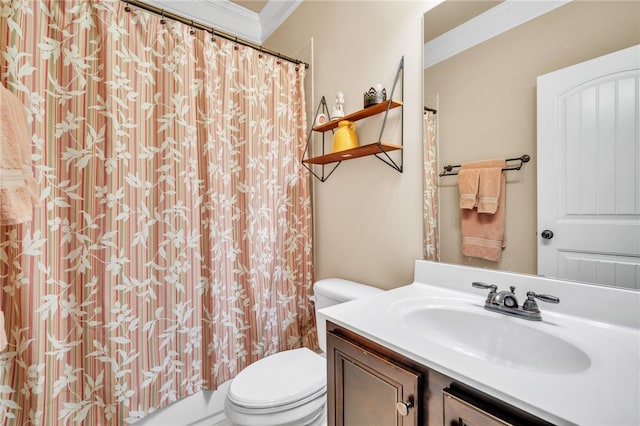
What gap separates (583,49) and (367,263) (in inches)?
43.9

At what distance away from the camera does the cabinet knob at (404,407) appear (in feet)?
2.17

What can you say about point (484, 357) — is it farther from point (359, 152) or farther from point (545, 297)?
point (359, 152)

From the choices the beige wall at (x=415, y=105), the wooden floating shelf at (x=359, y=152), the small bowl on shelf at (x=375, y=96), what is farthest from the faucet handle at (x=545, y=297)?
the small bowl on shelf at (x=375, y=96)

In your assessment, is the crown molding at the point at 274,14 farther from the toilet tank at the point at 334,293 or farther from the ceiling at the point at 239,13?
the toilet tank at the point at 334,293

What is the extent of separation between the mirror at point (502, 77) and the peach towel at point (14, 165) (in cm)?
150

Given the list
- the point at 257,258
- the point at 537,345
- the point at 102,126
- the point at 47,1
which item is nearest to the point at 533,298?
the point at 537,345

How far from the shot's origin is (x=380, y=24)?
139 cm

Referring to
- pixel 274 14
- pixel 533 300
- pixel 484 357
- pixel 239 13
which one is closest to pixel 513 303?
pixel 533 300

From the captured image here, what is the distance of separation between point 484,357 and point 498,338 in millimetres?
70

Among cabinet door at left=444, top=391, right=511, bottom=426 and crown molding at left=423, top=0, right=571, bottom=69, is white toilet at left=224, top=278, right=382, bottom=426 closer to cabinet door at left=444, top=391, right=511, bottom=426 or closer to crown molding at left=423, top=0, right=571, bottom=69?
cabinet door at left=444, top=391, right=511, bottom=426

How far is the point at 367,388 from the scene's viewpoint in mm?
769

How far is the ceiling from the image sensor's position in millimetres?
1978

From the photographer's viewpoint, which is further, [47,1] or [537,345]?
[47,1]

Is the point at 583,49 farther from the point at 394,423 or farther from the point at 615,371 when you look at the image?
the point at 394,423
